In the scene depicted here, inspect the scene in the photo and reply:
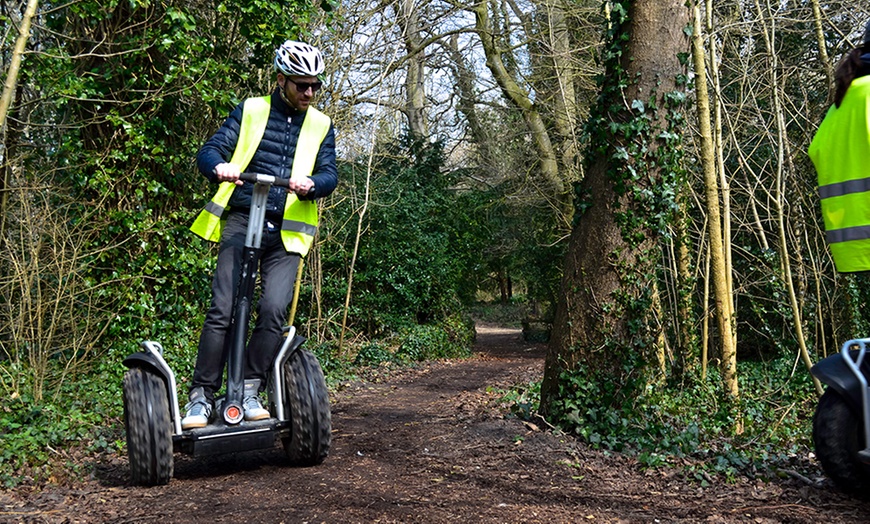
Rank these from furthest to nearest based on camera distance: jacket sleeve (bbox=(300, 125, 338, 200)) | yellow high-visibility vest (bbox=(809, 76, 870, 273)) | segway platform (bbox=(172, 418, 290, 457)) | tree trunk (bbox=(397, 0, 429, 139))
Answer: tree trunk (bbox=(397, 0, 429, 139)) → jacket sleeve (bbox=(300, 125, 338, 200)) → segway platform (bbox=(172, 418, 290, 457)) → yellow high-visibility vest (bbox=(809, 76, 870, 273))

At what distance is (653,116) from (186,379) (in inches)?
209

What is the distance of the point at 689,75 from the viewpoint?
5.11 meters

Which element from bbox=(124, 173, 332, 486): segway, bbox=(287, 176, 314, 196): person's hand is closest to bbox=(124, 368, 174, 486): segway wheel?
bbox=(124, 173, 332, 486): segway

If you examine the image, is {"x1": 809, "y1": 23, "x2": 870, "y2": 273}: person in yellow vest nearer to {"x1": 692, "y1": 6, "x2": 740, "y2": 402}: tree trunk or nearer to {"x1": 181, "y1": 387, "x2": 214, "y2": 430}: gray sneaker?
{"x1": 181, "y1": 387, "x2": 214, "y2": 430}: gray sneaker

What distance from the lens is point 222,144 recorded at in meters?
4.20

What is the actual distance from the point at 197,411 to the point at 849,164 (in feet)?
10.8

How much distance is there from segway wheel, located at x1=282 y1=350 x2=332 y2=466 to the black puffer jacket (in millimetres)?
907

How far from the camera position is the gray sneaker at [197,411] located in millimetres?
3900

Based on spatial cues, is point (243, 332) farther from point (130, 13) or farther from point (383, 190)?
point (383, 190)

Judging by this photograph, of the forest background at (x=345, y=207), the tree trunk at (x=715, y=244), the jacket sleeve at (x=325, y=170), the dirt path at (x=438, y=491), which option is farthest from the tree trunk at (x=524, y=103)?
the jacket sleeve at (x=325, y=170)

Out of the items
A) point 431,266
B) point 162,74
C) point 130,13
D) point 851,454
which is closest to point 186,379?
point 162,74

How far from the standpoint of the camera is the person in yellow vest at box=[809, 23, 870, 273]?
9.58 ft

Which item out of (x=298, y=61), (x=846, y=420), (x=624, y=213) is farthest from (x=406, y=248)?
(x=846, y=420)

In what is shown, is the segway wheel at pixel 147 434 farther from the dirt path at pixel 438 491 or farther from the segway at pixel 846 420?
the segway at pixel 846 420
